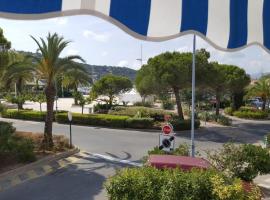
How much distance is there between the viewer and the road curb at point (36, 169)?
47.3ft

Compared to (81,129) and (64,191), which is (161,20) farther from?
(81,129)

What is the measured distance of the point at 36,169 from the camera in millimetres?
16547

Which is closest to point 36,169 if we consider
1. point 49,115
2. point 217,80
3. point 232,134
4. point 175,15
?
point 49,115

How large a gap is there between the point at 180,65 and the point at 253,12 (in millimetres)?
22284

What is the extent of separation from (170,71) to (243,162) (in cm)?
1980

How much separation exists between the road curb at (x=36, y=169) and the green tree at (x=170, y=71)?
13505 millimetres

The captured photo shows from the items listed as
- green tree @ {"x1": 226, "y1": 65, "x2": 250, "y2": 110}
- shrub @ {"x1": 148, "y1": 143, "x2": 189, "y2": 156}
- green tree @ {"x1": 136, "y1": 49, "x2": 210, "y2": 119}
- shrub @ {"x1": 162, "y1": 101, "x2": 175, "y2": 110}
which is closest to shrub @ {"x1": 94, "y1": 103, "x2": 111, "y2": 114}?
shrub @ {"x1": 162, "y1": 101, "x2": 175, "y2": 110}

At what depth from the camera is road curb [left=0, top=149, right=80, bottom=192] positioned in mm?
14406

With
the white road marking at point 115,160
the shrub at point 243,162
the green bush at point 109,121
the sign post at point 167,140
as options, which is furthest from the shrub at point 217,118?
the sign post at point 167,140

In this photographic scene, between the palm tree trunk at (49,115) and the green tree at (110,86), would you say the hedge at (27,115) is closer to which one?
the green tree at (110,86)

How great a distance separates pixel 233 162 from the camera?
1273cm

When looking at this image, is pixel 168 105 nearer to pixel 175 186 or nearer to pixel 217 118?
pixel 217 118

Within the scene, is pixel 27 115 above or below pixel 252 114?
below

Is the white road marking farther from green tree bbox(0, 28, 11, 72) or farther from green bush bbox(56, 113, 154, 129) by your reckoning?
green bush bbox(56, 113, 154, 129)
